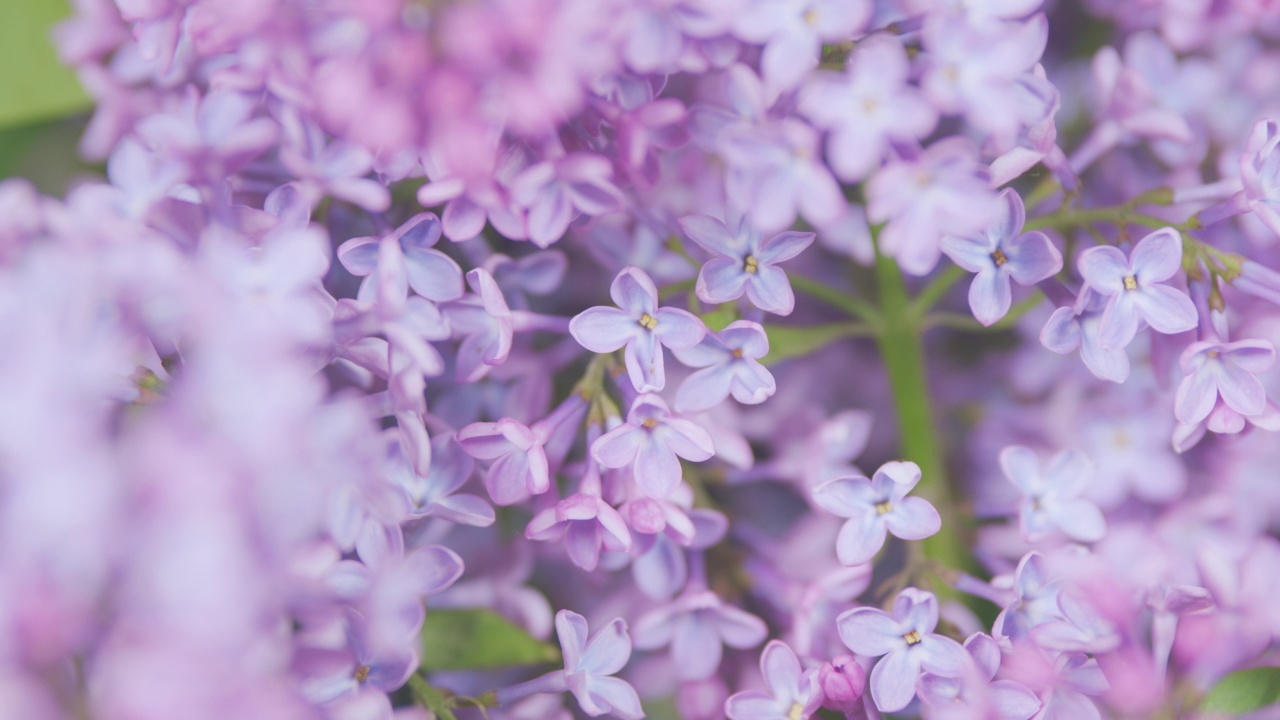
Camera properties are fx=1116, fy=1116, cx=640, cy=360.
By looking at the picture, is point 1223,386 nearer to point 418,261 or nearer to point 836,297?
point 836,297

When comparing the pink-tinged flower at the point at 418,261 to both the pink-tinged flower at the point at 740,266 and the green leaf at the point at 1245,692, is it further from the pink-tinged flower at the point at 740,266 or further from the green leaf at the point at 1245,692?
the green leaf at the point at 1245,692

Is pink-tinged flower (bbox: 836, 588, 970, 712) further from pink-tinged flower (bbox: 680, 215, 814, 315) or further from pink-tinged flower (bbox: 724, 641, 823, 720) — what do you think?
pink-tinged flower (bbox: 680, 215, 814, 315)

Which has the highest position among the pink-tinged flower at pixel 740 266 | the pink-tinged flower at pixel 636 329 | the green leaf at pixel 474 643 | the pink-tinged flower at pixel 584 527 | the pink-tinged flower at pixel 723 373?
the pink-tinged flower at pixel 740 266

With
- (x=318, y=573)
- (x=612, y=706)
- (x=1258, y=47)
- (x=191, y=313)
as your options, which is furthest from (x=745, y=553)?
(x=1258, y=47)

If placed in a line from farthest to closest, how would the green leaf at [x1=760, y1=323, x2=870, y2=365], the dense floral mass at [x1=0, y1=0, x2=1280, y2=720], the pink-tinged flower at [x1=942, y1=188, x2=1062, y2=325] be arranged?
1. the green leaf at [x1=760, y1=323, x2=870, y2=365]
2. the pink-tinged flower at [x1=942, y1=188, x2=1062, y2=325]
3. the dense floral mass at [x1=0, y1=0, x2=1280, y2=720]

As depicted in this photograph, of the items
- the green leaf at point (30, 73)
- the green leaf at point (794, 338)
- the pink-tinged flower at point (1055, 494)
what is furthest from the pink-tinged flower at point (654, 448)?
the green leaf at point (30, 73)

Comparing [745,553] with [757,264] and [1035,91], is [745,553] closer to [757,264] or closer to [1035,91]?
[757,264]

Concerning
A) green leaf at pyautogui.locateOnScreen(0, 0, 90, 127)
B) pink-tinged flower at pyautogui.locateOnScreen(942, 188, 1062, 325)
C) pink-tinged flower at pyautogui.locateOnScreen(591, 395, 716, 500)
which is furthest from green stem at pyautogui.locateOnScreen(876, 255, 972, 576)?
green leaf at pyautogui.locateOnScreen(0, 0, 90, 127)
